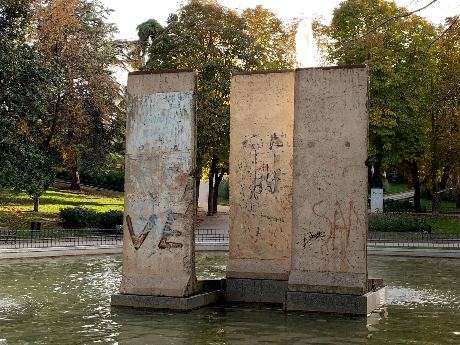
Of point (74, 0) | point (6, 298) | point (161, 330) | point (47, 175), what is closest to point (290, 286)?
point (161, 330)

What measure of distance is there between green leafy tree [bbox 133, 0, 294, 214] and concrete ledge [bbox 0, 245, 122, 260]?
15.8 metres

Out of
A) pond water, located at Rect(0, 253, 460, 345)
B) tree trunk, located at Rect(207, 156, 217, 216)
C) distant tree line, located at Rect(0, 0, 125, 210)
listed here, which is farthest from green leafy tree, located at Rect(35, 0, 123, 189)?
pond water, located at Rect(0, 253, 460, 345)

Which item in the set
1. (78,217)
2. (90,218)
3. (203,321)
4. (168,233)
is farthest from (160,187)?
(78,217)

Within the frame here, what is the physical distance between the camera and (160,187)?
16.3 m

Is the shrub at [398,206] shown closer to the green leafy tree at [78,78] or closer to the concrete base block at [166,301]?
the green leafy tree at [78,78]

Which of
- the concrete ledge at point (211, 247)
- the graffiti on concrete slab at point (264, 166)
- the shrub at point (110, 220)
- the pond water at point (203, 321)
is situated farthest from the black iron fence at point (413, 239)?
the graffiti on concrete slab at point (264, 166)

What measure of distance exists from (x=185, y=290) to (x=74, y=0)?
117 ft

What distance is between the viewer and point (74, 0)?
4738 cm

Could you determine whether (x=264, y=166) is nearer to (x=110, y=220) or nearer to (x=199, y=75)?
(x=110, y=220)

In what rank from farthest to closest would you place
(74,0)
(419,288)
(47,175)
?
(74,0)
(47,175)
(419,288)

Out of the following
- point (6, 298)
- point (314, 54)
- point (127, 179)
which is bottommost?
point (6, 298)

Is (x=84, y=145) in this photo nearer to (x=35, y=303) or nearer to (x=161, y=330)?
(x=35, y=303)

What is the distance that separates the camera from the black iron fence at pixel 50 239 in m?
33.2

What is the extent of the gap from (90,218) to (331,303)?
29511 millimetres
